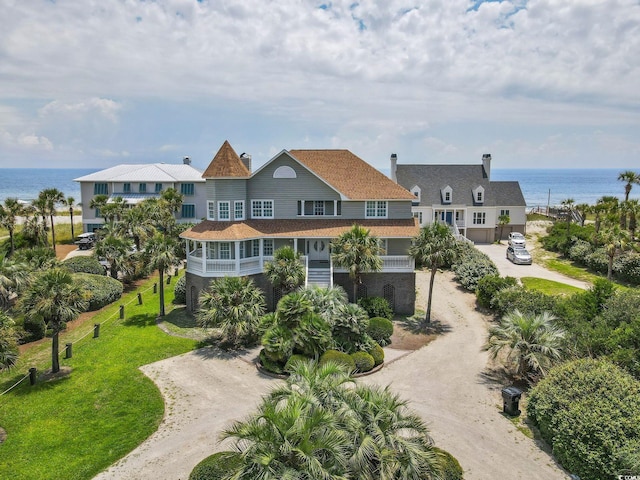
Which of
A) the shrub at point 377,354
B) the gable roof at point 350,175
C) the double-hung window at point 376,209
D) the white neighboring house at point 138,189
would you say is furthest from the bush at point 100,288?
the white neighboring house at point 138,189

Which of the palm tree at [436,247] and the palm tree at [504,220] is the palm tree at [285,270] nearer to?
the palm tree at [436,247]

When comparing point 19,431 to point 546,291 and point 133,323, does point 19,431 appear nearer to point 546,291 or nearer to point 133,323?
point 133,323

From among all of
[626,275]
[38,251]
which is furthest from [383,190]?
[38,251]

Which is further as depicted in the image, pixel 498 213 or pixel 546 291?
pixel 498 213

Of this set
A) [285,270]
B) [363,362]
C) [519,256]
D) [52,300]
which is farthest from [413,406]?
[519,256]

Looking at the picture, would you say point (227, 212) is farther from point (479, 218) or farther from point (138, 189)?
point (479, 218)

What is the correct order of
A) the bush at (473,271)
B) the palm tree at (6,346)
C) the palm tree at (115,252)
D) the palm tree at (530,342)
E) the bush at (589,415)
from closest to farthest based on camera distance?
1. the bush at (589,415)
2. the palm tree at (6,346)
3. the palm tree at (530,342)
4. the bush at (473,271)
5. the palm tree at (115,252)
